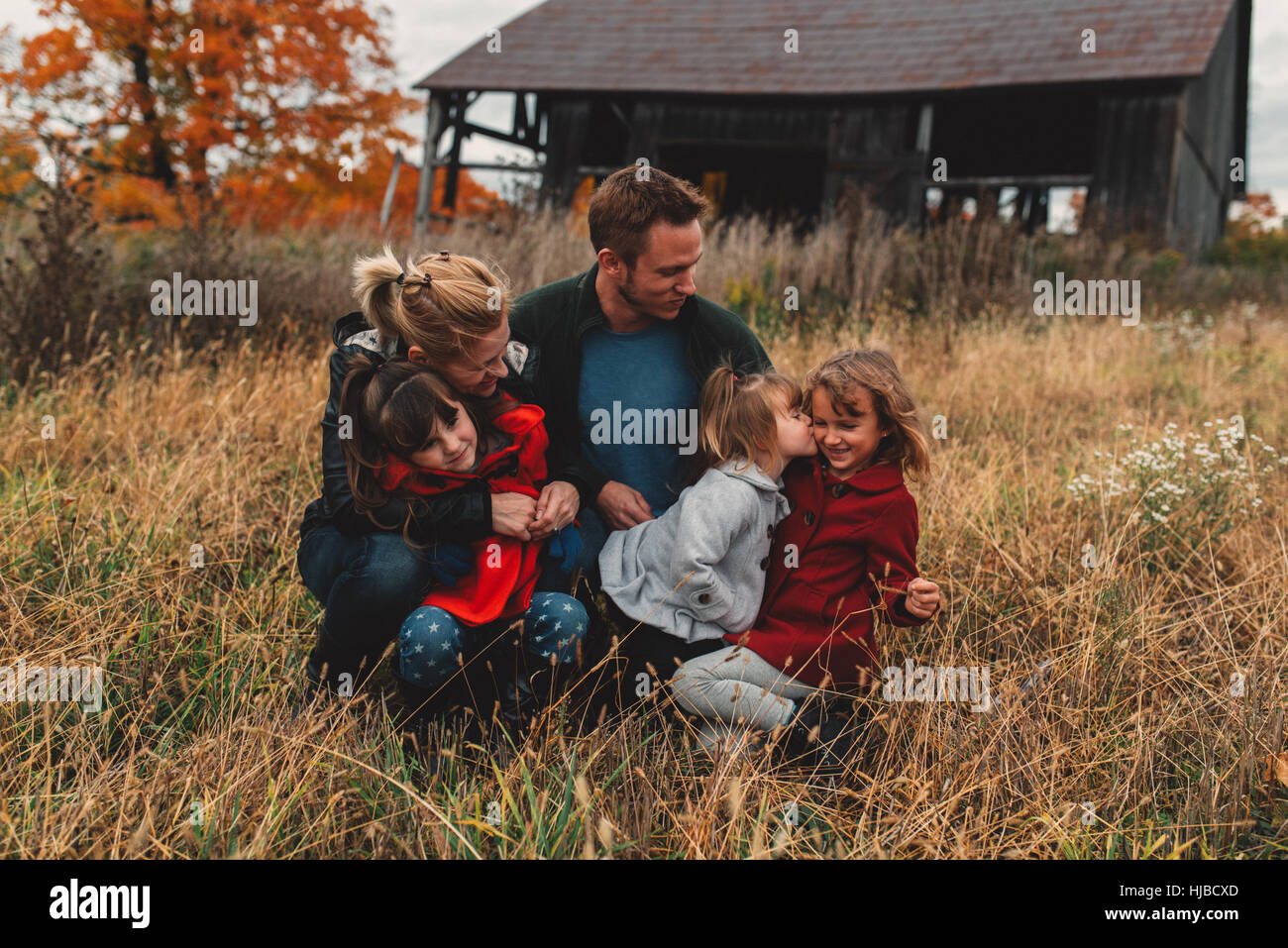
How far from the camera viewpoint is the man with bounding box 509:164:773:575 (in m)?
2.61

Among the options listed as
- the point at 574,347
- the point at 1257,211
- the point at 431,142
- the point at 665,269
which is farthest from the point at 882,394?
the point at 1257,211

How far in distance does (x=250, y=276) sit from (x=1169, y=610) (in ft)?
18.4

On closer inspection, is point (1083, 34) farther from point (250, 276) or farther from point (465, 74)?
point (250, 276)

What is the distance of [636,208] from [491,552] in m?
1.08

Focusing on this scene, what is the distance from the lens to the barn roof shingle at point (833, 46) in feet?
41.7

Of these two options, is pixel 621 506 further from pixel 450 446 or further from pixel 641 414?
pixel 450 446

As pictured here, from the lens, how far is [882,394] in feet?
7.63

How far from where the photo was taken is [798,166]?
17.0 metres

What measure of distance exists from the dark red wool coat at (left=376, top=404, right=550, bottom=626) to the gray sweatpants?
49 cm

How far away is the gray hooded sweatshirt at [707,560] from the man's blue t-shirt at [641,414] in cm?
29

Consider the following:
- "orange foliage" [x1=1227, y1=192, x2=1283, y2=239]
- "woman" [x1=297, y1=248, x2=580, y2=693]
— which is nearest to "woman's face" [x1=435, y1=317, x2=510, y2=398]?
"woman" [x1=297, y1=248, x2=580, y2=693]

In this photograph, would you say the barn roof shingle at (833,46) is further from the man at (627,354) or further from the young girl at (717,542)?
the young girl at (717,542)
